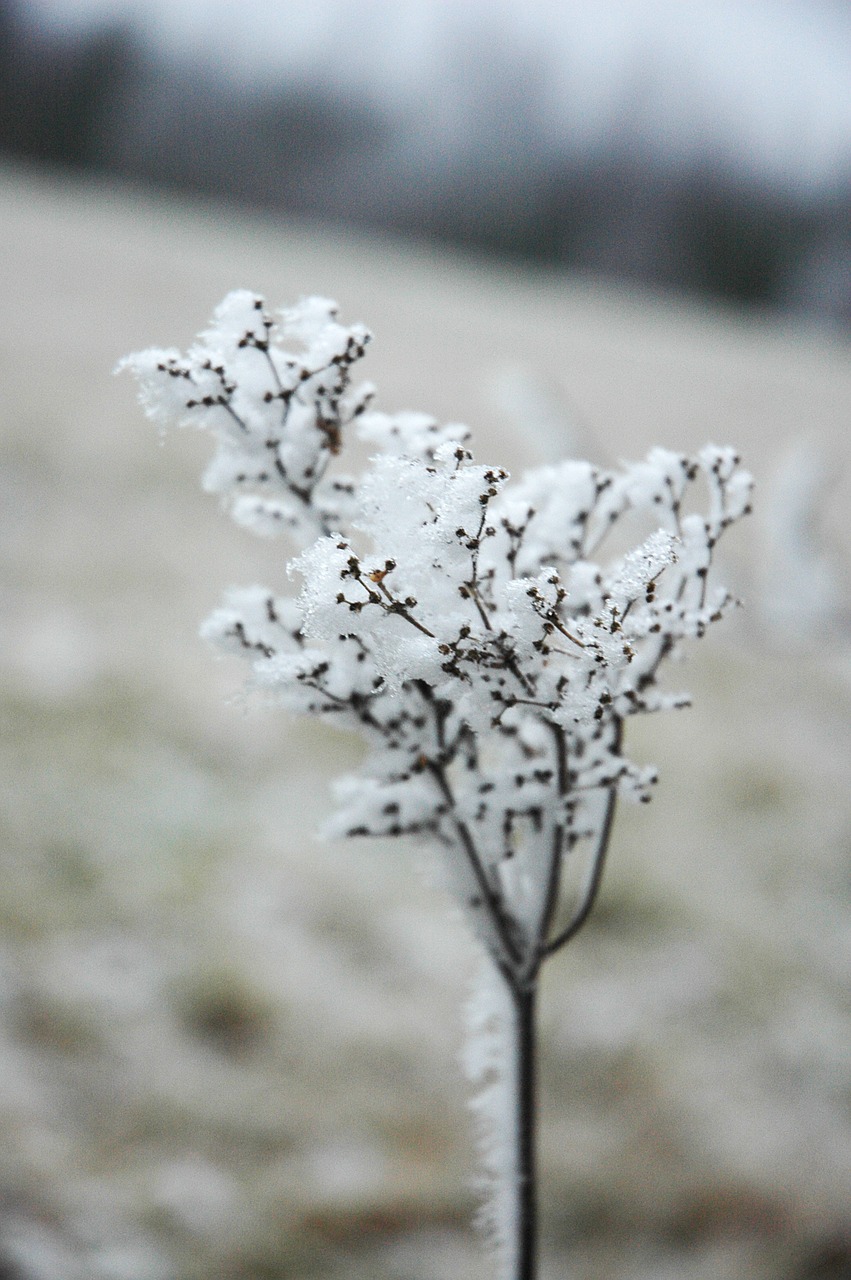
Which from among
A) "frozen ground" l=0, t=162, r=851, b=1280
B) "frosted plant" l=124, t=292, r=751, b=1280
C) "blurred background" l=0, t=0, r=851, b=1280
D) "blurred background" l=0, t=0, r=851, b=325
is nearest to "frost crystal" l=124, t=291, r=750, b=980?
"frosted plant" l=124, t=292, r=751, b=1280

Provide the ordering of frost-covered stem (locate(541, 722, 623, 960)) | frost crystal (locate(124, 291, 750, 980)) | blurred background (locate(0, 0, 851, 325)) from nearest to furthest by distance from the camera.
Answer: frost crystal (locate(124, 291, 750, 980)) < frost-covered stem (locate(541, 722, 623, 960)) < blurred background (locate(0, 0, 851, 325))

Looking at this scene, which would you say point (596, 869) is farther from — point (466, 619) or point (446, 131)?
point (446, 131)

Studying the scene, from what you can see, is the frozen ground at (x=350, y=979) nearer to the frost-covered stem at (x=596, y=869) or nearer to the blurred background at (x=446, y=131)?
the frost-covered stem at (x=596, y=869)

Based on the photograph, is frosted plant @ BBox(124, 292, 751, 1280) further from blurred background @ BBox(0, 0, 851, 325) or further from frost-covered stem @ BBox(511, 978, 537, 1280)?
blurred background @ BBox(0, 0, 851, 325)

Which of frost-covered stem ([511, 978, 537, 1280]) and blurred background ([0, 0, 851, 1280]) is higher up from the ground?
blurred background ([0, 0, 851, 1280])

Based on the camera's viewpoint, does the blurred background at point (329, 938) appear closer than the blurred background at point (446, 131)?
Yes


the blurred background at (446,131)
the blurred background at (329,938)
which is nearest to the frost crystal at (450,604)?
the blurred background at (329,938)
